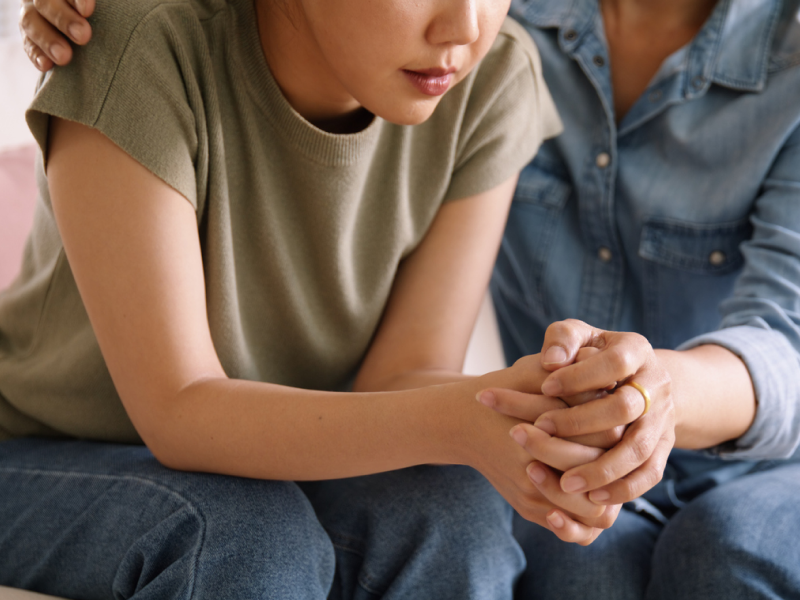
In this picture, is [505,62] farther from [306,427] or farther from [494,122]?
[306,427]

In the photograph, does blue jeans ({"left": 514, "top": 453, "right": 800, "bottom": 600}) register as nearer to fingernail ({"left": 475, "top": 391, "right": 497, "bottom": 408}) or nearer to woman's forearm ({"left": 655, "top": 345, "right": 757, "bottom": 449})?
woman's forearm ({"left": 655, "top": 345, "right": 757, "bottom": 449})

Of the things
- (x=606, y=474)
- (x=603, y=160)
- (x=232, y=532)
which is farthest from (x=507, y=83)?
(x=232, y=532)

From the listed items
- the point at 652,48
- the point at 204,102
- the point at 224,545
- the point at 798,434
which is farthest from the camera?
the point at 652,48

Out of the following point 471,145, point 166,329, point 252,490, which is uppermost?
point 471,145

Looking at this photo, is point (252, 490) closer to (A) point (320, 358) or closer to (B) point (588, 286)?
(A) point (320, 358)

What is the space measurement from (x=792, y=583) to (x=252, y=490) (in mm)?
610

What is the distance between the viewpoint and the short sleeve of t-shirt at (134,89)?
735 millimetres

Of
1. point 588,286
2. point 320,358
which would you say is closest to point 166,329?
point 320,358

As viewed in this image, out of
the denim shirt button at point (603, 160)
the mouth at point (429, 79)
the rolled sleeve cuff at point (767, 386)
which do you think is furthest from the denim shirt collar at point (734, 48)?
the mouth at point (429, 79)

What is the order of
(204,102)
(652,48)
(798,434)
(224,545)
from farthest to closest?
1. (652,48)
2. (798,434)
3. (204,102)
4. (224,545)

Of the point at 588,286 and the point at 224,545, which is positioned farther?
the point at 588,286

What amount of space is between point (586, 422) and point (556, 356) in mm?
70

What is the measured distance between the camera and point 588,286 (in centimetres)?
120

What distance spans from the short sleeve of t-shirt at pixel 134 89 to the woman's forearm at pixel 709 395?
587 millimetres
